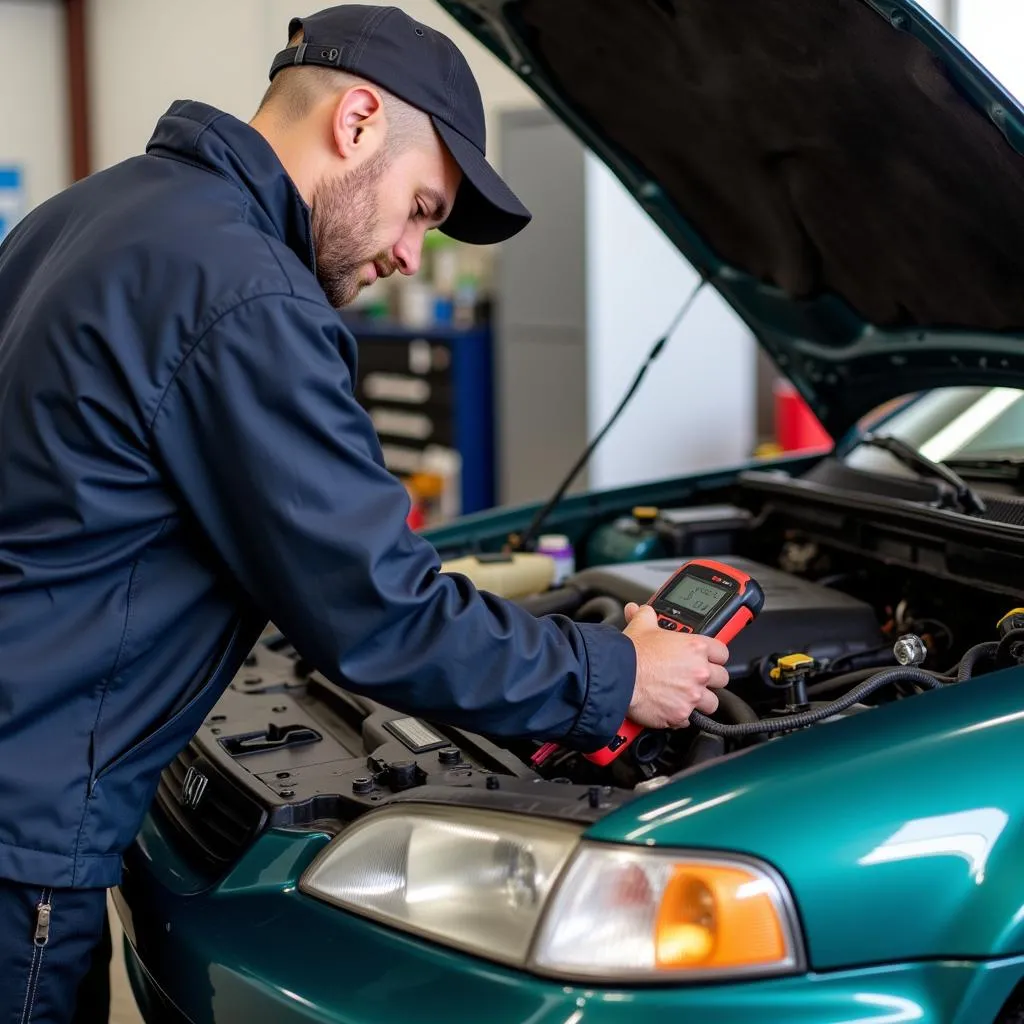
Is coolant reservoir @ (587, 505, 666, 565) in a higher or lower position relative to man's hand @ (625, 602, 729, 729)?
lower

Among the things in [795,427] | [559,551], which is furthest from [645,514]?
[795,427]

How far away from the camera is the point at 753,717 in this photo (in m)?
1.54

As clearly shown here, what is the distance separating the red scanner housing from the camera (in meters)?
1.56

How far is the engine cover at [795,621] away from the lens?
174 cm

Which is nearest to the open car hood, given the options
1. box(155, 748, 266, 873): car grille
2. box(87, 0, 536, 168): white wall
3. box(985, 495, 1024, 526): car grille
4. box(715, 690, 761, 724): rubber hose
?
box(985, 495, 1024, 526): car grille

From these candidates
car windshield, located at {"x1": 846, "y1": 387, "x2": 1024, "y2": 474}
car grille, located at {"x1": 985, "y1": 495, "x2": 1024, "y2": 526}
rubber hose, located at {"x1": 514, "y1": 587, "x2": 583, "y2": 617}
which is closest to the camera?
car grille, located at {"x1": 985, "y1": 495, "x2": 1024, "y2": 526}

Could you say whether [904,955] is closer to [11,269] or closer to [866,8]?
[866,8]

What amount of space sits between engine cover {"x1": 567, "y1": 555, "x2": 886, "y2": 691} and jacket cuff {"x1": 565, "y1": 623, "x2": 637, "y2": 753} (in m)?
0.38

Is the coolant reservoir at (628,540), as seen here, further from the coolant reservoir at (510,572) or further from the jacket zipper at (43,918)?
the jacket zipper at (43,918)

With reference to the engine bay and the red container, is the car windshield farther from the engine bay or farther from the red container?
the red container

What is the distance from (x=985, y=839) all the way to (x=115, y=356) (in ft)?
2.93

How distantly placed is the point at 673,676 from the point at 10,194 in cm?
892

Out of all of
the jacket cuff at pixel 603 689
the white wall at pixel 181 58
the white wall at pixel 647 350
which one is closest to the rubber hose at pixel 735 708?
the jacket cuff at pixel 603 689

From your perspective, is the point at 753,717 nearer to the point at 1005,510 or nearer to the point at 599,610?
the point at 599,610
